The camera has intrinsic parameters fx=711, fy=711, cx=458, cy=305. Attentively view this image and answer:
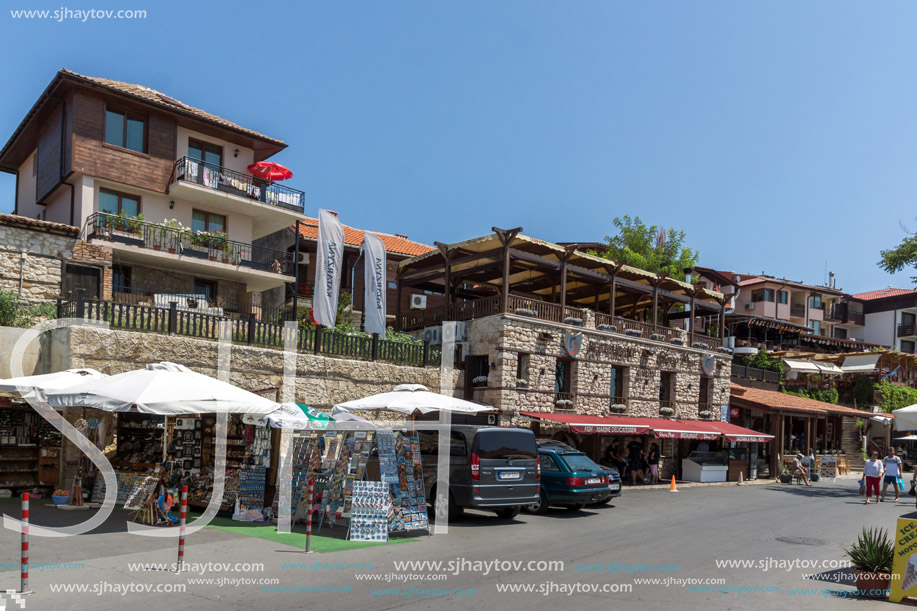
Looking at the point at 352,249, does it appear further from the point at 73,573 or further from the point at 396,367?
the point at 73,573

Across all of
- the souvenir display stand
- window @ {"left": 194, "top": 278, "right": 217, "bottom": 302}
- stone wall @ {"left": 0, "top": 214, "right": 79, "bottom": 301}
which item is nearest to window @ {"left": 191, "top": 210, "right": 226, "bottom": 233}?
window @ {"left": 194, "top": 278, "right": 217, "bottom": 302}

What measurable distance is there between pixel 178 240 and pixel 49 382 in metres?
12.0

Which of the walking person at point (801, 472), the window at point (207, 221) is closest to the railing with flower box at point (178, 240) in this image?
the window at point (207, 221)

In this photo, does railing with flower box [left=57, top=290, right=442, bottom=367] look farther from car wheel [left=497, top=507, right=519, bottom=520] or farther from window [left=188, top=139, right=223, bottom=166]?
window [left=188, top=139, right=223, bottom=166]

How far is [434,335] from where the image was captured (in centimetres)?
2823

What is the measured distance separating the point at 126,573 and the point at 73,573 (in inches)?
24.2

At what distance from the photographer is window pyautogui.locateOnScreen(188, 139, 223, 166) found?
87.6ft

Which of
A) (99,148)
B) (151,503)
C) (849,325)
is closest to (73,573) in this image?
(151,503)

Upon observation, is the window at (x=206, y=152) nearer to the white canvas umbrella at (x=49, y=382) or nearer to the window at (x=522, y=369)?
the window at (x=522, y=369)

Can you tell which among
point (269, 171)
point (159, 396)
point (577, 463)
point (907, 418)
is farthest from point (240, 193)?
point (907, 418)

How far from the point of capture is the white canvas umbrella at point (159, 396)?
40.0 feet

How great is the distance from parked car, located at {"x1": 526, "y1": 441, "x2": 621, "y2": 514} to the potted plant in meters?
7.76

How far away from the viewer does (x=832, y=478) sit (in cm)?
3462

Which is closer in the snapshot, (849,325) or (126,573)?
(126,573)
